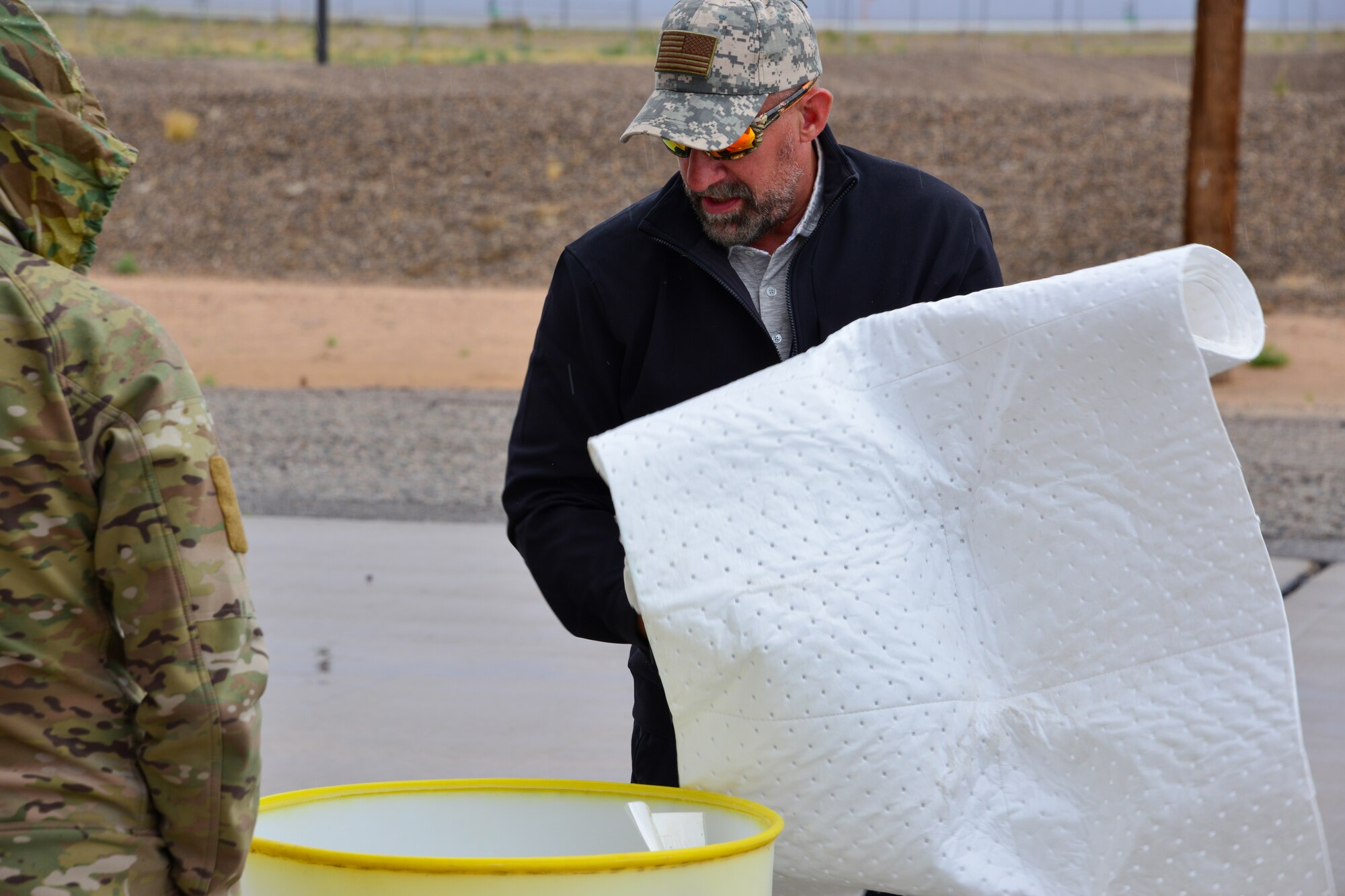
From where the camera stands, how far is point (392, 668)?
606cm

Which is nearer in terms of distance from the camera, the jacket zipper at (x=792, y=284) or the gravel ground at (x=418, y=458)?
the jacket zipper at (x=792, y=284)

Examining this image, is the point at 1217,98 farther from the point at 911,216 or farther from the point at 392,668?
the point at 911,216

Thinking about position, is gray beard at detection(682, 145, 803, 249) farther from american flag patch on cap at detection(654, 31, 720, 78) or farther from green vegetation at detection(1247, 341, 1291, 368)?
green vegetation at detection(1247, 341, 1291, 368)

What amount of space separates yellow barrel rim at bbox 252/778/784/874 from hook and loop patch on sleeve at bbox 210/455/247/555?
33 cm

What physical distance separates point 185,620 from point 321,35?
4162 centimetres

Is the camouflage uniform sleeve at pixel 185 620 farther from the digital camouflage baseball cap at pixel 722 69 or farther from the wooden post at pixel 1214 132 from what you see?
the wooden post at pixel 1214 132

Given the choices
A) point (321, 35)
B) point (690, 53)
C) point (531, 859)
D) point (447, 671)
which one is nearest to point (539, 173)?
point (321, 35)

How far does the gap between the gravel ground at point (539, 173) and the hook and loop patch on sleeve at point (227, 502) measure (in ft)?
74.5

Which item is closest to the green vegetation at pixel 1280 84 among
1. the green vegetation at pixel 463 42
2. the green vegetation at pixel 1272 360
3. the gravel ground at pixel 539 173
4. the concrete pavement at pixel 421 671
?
the gravel ground at pixel 539 173

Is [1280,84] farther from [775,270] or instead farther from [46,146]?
[46,146]

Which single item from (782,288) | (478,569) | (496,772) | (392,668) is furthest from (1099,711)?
(478,569)

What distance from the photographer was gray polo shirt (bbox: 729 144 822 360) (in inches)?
102

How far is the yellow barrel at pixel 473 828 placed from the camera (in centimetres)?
172

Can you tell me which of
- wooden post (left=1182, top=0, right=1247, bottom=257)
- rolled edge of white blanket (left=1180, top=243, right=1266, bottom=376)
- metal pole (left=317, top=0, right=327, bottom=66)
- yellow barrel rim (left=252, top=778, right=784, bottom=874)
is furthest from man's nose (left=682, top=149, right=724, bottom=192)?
metal pole (left=317, top=0, right=327, bottom=66)
